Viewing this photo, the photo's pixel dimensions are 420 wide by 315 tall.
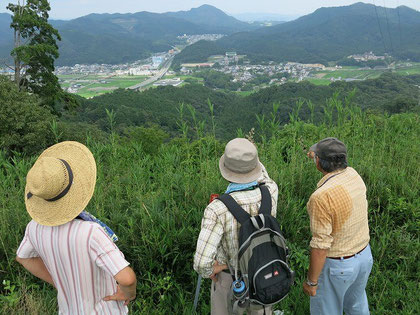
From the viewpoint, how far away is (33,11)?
588 inches

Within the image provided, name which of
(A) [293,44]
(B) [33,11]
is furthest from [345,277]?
(A) [293,44]

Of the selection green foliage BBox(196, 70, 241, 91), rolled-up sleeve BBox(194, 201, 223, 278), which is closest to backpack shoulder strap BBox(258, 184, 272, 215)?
rolled-up sleeve BBox(194, 201, 223, 278)

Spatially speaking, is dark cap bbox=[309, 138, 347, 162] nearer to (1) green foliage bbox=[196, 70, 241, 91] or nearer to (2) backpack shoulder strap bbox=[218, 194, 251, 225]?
(2) backpack shoulder strap bbox=[218, 194, 251, 225]

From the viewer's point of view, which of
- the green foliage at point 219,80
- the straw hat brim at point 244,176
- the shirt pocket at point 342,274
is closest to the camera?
the straw hat brim at point 244,176

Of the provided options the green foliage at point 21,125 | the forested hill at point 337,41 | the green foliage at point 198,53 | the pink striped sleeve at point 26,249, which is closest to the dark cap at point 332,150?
the pink striped sleeve at point 26,249

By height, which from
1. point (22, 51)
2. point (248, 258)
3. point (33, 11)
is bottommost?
point (248, 258)

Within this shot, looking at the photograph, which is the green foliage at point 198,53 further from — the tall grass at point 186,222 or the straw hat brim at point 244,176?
the straw hat brim at point 244,176

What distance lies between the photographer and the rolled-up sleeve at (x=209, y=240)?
154 cm

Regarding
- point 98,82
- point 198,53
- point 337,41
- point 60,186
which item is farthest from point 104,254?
point 337,41

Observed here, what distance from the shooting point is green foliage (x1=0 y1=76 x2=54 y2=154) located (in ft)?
32.2

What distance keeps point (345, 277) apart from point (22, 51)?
1618cm

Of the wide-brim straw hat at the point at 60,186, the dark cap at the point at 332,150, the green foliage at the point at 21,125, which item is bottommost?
the green foliage at the point at 21,125

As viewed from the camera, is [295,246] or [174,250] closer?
[174,250]

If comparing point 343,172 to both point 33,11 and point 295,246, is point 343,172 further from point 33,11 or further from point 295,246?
point 33,11
